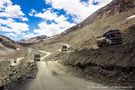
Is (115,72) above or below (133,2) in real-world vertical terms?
below

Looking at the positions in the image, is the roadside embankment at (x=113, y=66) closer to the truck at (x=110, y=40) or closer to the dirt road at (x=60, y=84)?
the dirt road at (x=60, y=84)

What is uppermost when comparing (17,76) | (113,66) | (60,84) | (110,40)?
(110,40)

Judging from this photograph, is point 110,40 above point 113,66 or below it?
above

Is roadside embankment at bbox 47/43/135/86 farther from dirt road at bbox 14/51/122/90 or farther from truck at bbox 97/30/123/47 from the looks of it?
truck at bbox 97/30/123/47

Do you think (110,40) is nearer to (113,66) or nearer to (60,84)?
(113,66)

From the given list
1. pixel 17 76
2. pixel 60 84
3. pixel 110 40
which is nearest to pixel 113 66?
pixel 60 84

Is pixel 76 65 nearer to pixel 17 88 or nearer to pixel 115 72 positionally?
pixel 115 72

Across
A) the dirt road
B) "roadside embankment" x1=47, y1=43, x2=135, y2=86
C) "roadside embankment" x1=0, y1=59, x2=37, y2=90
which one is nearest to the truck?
"roadside embankment" x1=47, y1=43, x2=135, y2=86

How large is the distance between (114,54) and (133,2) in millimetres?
126845

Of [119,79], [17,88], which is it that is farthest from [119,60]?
[17,88]

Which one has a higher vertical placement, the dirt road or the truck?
the truck

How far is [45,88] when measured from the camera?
866 inches

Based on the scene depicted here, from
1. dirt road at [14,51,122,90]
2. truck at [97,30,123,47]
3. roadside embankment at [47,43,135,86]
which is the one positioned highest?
truck at [97,30,123,47]

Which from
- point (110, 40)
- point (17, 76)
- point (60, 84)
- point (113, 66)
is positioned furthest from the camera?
point (110, 40)
